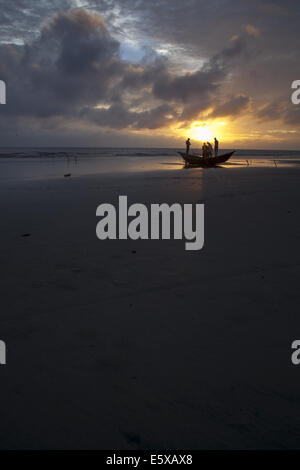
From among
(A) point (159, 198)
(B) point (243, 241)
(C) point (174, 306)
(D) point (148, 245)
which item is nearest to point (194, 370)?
(C) point (174, 306)

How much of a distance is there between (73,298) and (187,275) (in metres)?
1.72

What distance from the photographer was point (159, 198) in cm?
1130

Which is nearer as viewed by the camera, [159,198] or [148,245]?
[148,245]

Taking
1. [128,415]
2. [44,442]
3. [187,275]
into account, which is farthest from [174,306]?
[44,442]

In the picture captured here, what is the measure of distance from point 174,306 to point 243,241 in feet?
9.63

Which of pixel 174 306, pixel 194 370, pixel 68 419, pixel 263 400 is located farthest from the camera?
pixel 174 306

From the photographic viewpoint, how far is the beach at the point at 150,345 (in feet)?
7.12

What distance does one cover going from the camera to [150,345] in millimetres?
2977

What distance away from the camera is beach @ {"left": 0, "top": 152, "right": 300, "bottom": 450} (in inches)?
85.4

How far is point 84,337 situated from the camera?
310 cm
